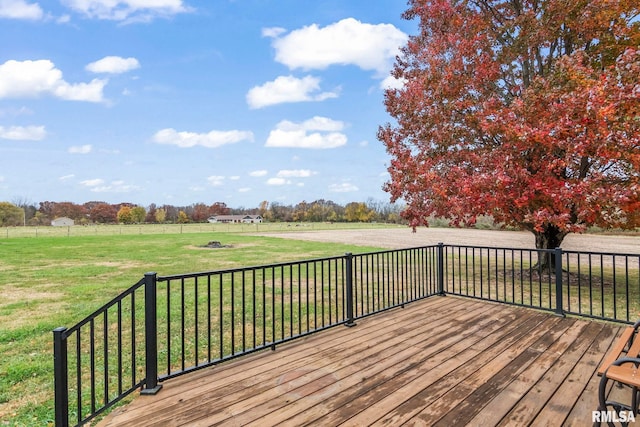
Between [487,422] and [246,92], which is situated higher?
[246,92]

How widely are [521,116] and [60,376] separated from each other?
25.6ft

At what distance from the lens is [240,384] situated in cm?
263

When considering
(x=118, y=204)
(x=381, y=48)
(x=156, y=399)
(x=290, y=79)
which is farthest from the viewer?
(x=118, y=204)

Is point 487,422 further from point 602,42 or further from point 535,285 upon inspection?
point 602,42

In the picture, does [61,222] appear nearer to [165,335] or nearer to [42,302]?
[42,302]

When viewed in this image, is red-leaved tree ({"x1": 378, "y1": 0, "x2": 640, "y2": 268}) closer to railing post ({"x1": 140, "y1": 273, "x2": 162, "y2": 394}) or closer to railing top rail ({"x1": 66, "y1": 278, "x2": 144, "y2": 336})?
railing post ({"x1": 140, "y1": 273, "x2": 162, "y2": 394})

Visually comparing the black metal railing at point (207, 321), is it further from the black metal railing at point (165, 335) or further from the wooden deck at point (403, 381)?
the wooden deck at point (403, 381)

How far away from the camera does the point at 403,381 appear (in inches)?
103

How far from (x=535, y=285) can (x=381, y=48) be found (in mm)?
11478

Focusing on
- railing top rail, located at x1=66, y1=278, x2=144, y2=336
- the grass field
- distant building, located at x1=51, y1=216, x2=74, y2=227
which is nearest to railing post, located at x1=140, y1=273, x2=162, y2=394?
railing top rail, located at x1=66, y1=278, x2=144, y2=336

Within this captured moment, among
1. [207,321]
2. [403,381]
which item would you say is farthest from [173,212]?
[403,381]

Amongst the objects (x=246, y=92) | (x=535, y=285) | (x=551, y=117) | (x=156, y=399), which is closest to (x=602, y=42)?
(x=551, y=117)

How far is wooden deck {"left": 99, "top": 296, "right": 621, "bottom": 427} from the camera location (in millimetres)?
2135

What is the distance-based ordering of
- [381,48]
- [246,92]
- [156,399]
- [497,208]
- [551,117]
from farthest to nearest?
[246,92], [381,48], [497,208], [551,117], [156,399]
